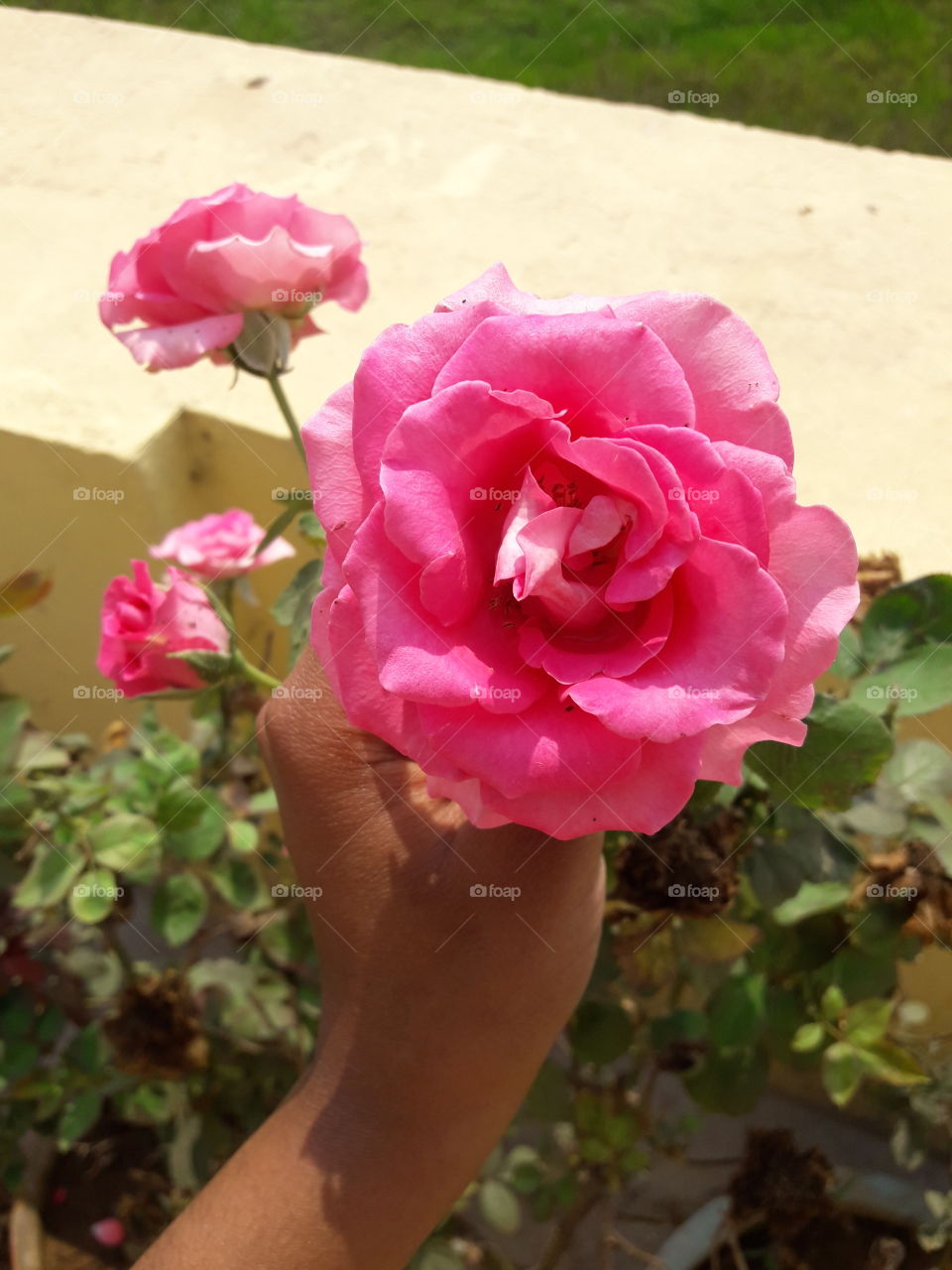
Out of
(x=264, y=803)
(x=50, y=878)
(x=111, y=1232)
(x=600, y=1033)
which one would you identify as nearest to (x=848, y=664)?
(x=600, y=1033)

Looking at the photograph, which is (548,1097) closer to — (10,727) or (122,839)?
(122,839)

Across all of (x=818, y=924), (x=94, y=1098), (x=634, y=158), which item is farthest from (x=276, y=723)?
(x=634, y=158)

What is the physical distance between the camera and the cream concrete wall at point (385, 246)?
1597 mm

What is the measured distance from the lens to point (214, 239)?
1010mm

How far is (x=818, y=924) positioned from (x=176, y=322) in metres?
0.91

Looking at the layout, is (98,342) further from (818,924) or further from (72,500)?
(818,924)

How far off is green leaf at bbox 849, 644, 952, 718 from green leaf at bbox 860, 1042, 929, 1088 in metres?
0.37

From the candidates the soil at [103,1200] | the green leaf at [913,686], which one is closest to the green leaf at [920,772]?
the green leaf at [913,686]

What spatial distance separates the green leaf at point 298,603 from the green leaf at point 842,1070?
70 cm

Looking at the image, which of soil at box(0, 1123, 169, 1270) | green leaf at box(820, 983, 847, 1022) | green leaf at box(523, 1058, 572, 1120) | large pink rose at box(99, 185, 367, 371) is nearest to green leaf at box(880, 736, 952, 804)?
green leaf at box(820, 983, 847, 1022)

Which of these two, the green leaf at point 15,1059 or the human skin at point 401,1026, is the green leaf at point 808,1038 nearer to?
the human skin at point 401,1026

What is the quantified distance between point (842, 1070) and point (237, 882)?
752 millimetres

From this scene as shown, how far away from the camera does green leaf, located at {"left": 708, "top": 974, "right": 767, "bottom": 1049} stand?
48.3 inches

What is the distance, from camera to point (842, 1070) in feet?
3.82
